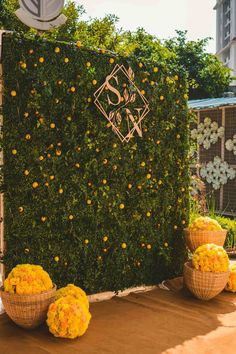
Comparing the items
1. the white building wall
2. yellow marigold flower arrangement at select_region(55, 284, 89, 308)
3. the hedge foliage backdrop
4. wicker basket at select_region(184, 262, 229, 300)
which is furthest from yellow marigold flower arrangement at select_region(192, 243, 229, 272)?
the white building wall

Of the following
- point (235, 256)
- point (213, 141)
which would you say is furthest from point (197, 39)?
point (235, 256)

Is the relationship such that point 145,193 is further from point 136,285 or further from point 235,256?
point 235,256

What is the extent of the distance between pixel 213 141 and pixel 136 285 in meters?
6.38

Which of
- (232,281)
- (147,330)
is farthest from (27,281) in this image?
(232,281)

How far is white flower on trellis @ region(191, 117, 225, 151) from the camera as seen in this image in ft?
35.0

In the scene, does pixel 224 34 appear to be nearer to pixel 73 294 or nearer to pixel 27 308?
pixel 73 294

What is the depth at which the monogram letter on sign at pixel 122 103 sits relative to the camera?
4746 millimetres

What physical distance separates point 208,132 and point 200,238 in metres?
5.99

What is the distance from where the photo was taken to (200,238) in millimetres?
5293

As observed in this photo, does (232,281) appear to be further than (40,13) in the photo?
Yes

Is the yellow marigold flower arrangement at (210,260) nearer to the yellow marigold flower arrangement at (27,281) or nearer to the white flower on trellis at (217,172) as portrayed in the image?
the yellow marigold flower arrangement at (27,281)

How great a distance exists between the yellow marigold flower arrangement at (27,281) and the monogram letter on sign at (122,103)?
1.68 m

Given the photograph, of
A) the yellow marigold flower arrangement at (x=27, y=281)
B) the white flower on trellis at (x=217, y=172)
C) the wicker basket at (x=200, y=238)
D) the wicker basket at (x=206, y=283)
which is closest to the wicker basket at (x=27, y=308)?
the yellow marigold flower arrangement at (x=27, y=281)

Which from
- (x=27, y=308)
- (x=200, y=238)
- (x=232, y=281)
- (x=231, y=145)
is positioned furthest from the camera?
(x=231, y=145)
